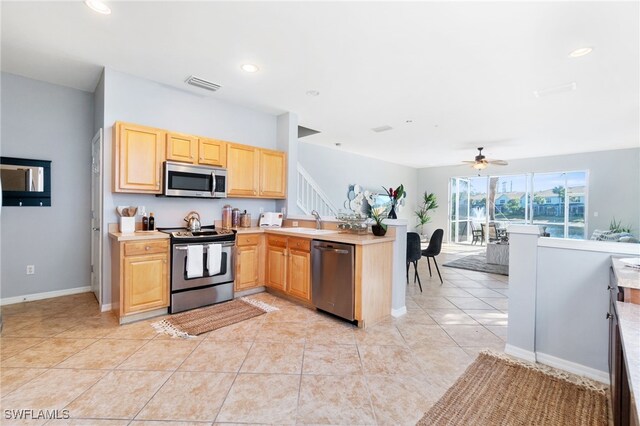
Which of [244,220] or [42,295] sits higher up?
[244,220]

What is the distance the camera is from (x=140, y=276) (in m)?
3.00

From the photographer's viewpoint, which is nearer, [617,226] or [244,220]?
[244,220]

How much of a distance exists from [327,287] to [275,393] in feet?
4.61

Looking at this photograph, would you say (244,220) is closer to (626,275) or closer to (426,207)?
(626,275)

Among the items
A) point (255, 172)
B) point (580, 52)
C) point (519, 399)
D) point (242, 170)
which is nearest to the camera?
point (519, 399)

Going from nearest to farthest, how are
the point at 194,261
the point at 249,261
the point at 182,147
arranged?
the point at 194,261 < the point at 182,147 < the point at 249,261

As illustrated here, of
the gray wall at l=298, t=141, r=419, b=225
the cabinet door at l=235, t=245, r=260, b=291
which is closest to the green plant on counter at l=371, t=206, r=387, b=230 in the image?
the cabinet door at l=235, t=245, r=260, b=291

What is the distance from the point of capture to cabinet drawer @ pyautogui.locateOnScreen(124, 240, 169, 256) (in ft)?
9.55

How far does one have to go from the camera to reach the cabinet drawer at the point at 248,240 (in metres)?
3.79

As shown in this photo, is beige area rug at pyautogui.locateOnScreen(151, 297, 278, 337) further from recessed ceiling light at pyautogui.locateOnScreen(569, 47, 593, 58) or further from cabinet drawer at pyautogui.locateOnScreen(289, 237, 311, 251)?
recessed ceiling light at pyautogui.locateOnScreen(569, 47, 593, 58)

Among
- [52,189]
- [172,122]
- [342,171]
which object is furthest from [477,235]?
[52,189]

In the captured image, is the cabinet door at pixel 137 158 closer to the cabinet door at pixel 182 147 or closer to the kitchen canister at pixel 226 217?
the cabinet door at pixel 182 147

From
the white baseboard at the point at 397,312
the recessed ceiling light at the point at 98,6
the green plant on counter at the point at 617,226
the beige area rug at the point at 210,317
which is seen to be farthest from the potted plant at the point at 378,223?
the green plant on counter at the point at 617,226

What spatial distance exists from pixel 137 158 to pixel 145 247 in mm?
1040
